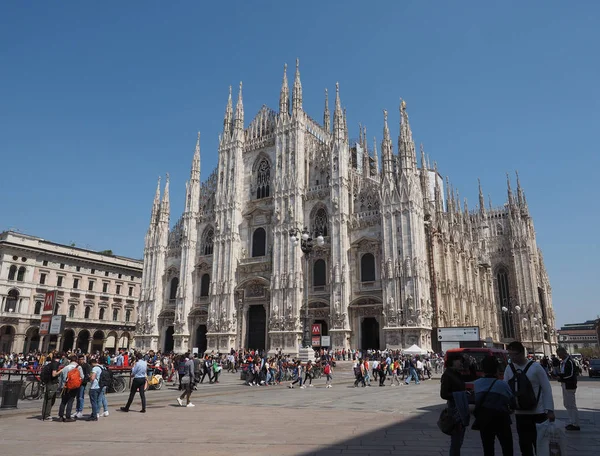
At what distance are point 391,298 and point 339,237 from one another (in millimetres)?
6878

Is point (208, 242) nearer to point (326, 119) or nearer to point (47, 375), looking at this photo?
point (326, 119)

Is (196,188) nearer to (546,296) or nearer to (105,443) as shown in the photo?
(105,443)

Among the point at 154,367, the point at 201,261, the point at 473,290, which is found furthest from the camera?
the point at 473,290

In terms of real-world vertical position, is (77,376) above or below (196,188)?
below

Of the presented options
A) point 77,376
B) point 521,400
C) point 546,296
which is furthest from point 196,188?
point 546,296

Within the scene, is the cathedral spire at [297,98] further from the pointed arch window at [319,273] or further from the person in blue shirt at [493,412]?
the person in blue shirt at [493,412]

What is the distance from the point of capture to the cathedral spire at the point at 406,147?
124ft

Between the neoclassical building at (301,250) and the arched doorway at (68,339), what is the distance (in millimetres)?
10888

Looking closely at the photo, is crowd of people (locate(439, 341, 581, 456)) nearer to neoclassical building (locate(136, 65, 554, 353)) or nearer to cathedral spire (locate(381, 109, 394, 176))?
neoclassical building (locate(136, 65, 554, 353))

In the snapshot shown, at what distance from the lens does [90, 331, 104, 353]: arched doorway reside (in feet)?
185

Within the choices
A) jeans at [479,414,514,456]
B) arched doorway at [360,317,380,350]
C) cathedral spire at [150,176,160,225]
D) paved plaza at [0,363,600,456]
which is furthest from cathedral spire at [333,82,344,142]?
jeans at [479,414,514,456]

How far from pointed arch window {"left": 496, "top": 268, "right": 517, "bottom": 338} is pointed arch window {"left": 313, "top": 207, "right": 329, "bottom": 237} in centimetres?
3664

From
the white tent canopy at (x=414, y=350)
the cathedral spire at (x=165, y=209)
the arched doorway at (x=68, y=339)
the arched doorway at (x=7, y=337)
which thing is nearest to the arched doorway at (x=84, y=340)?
the arched doorway at (x=68, y=339)

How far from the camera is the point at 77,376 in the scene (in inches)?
407
